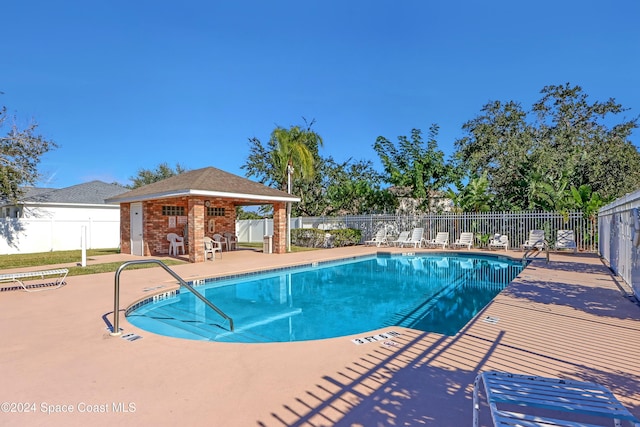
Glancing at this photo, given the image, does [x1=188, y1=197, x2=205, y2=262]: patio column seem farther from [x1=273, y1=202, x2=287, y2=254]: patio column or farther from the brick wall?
[x1=273, y1=202, x2=287, y2=254]: patio column

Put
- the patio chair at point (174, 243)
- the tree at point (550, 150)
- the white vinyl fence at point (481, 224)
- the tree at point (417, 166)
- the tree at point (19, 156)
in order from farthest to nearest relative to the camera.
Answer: the tree at point (417, 166)
the tree at point (550, 150)
the white vinyl fence at point (481, 224)
the patio chair at point (174, 243)
the tree at point (19, 156)

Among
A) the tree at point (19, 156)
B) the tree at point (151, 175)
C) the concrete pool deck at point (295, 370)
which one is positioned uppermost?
the tree at point (151, 175)

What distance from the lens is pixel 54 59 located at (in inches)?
631

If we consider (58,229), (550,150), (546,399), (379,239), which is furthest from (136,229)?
(550,150)

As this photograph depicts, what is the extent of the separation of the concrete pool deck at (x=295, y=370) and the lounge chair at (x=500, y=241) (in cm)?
1259

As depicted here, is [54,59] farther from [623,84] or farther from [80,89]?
[623,84]

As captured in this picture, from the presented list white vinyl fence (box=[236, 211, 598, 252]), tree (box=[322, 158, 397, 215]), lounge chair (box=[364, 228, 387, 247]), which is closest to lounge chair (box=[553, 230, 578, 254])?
white vinyl fence (box=[236, 211, 598, 252])

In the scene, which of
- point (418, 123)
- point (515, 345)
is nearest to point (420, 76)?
point (418, 123)

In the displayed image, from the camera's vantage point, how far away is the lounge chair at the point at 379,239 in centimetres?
2258

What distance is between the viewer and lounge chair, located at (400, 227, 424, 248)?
21.3 metres

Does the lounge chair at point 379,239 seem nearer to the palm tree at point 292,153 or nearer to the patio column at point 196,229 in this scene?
the palm tree at point 292,153

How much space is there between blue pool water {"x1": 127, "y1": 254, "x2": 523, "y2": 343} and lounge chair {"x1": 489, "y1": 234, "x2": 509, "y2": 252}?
3.83 metres

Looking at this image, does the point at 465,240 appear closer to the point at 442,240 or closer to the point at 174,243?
the point at 442,240

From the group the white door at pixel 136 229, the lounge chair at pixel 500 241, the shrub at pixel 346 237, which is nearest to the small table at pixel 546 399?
the white door at pixel 136 229
